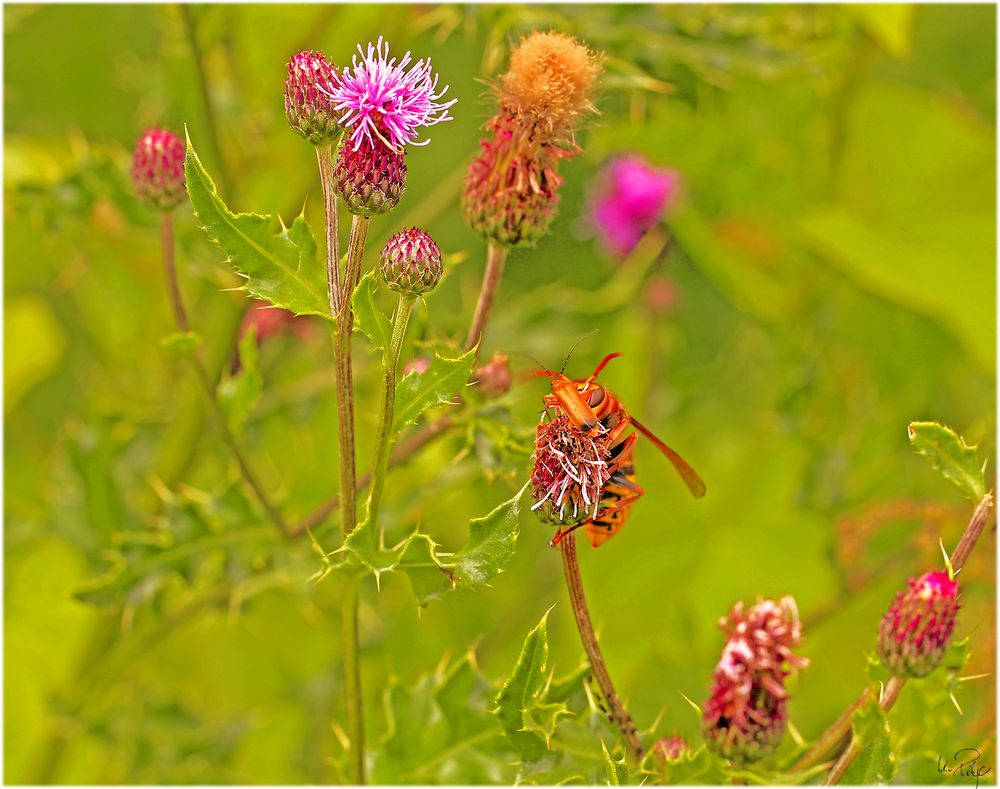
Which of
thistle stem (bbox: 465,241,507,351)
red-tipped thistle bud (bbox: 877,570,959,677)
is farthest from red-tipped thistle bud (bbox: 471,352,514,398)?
red-tipped thistle bud (bbox: 877,570,959,677)

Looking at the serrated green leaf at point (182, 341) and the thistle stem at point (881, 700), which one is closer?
the thistle stem at point (881, 700)

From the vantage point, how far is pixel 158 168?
1.41m

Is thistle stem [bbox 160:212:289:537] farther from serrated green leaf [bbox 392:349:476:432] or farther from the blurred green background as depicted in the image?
serrated green leaf [bbox 392:349:476:432]

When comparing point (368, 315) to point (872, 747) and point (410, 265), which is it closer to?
point (410, 265)

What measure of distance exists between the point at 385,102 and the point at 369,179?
80mm

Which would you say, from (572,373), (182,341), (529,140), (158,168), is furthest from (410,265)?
(572,373)

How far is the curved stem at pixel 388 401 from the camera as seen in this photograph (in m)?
0.97

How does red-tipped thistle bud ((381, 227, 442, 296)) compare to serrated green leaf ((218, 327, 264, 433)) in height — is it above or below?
above

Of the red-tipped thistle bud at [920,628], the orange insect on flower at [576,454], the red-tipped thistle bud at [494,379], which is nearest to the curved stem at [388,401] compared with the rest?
the orange insect on flower at [576,454]

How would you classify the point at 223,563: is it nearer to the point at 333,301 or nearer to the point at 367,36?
the point at 333,301

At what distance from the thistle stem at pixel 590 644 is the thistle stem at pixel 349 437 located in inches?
7.9

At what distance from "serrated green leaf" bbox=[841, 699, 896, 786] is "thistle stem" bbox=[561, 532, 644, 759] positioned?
0.21m

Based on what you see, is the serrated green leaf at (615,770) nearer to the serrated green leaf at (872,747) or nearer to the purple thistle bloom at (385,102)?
the serrated green leaf at (872,747)

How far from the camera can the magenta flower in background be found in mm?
2805
